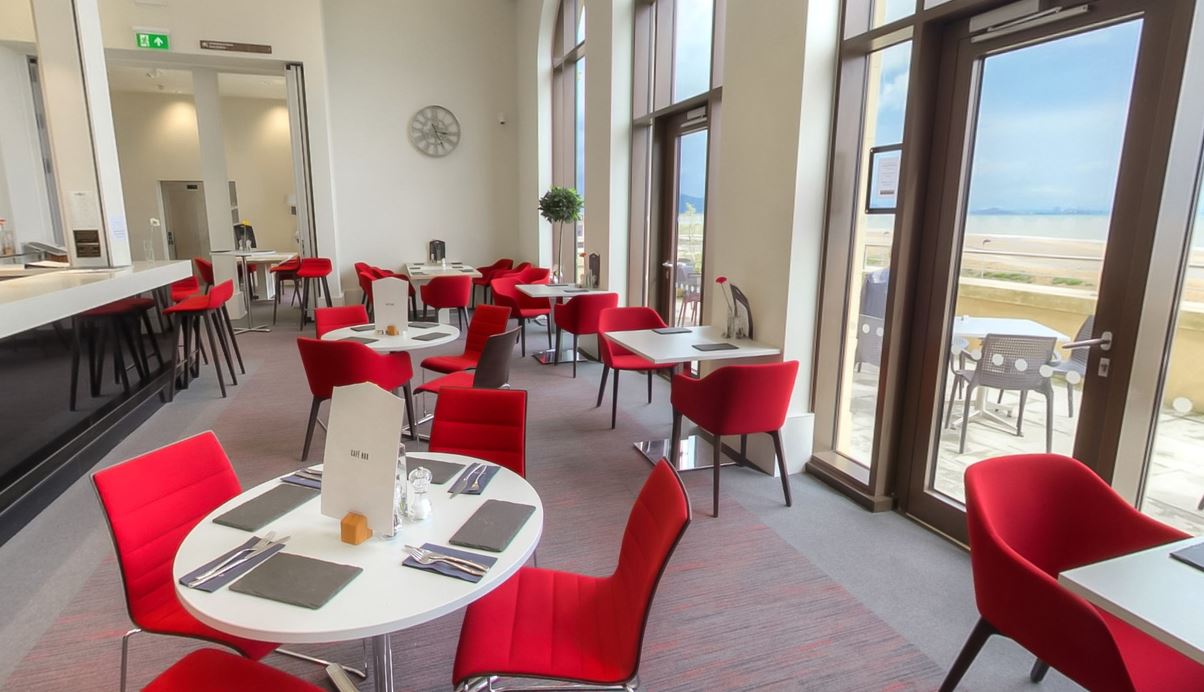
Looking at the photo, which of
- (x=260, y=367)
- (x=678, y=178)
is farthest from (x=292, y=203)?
(x=678, y=178)

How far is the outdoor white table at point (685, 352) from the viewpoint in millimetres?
3531

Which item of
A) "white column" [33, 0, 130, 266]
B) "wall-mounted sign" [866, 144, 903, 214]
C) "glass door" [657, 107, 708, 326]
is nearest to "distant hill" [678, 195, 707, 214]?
"glass door" [657, 107, 708, 326]

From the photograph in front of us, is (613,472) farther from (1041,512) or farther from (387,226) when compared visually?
(387,226)

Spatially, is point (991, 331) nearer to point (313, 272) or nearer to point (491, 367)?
point (491, 367)

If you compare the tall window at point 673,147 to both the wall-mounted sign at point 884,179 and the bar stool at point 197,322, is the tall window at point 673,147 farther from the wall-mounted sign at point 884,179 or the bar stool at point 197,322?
the bar stool at point 197,322

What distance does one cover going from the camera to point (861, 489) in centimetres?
344

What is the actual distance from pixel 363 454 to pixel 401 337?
105 inches

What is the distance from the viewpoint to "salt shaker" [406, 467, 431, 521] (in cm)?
175

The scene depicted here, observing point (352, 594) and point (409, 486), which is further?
point (409, 486)

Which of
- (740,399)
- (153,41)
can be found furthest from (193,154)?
(740,399)

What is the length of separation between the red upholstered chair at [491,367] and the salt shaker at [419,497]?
170cm

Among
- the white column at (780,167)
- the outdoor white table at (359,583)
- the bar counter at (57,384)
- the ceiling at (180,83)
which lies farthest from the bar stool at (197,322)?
the ceiling at (180,83)

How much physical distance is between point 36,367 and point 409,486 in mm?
2961

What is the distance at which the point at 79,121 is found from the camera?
4.59 m
